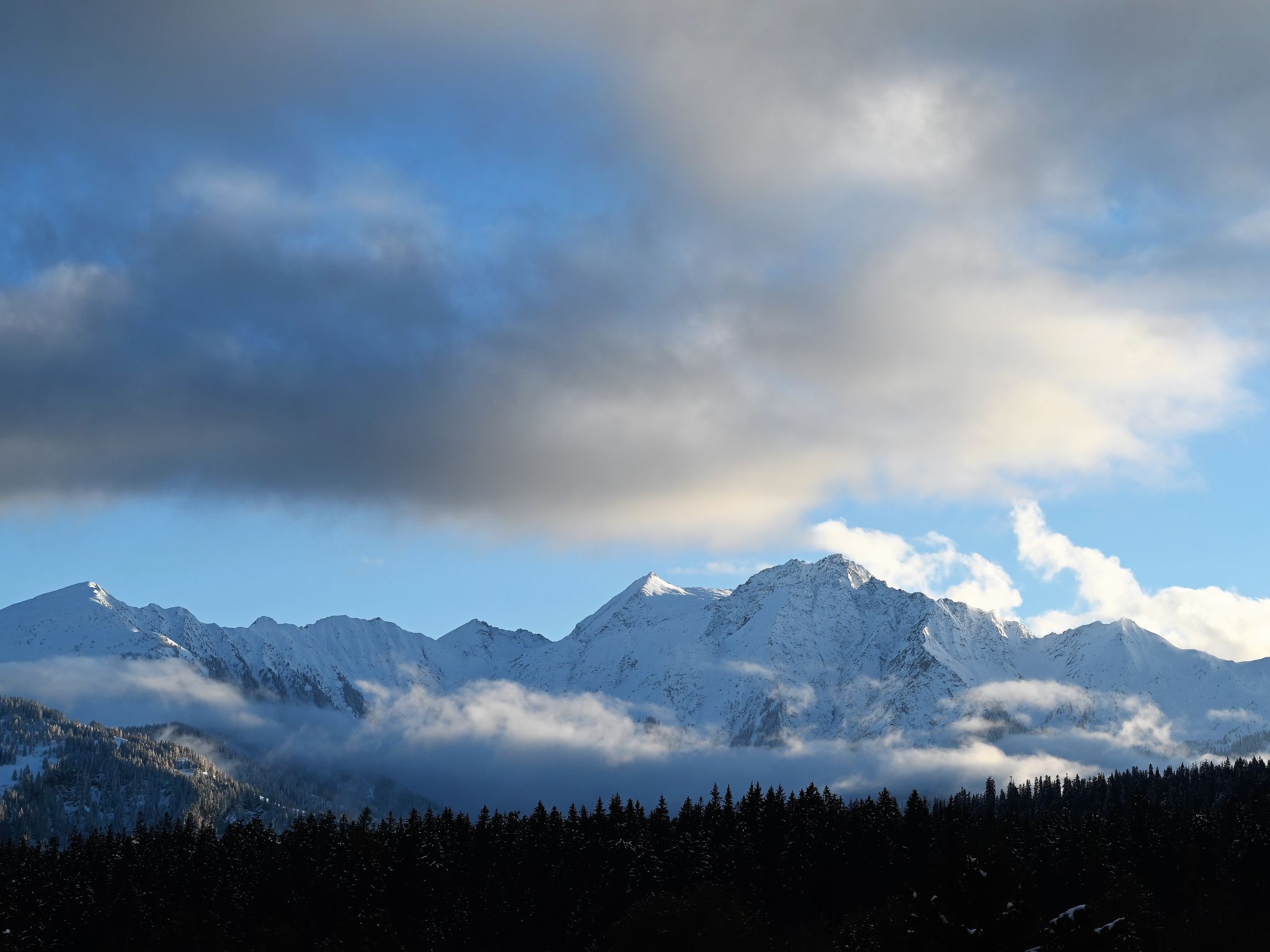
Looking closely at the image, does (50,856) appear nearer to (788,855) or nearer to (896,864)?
(788,855)

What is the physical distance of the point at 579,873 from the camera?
14500 centimetres

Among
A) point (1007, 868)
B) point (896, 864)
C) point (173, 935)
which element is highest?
point (1007, 868)

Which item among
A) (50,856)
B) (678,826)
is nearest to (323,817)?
(50,856)

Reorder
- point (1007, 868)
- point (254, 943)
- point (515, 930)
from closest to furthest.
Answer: point (1007, 868) → point (254, 943) → point (515, 930)

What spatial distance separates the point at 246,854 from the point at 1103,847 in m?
96.0

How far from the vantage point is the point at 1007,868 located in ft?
185

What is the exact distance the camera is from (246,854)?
14875 centimetres

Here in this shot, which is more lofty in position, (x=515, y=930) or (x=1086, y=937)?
(x=1086, y=937)

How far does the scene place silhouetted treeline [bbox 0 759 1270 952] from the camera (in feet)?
437

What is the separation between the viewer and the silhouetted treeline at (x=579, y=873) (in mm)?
133250

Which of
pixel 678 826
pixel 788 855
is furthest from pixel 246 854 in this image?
pixel 788 855

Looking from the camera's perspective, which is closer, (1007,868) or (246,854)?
(1007,868)

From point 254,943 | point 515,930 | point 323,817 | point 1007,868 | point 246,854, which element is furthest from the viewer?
point 323,817

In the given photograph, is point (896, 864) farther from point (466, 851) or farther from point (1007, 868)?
point (1007, 868)
